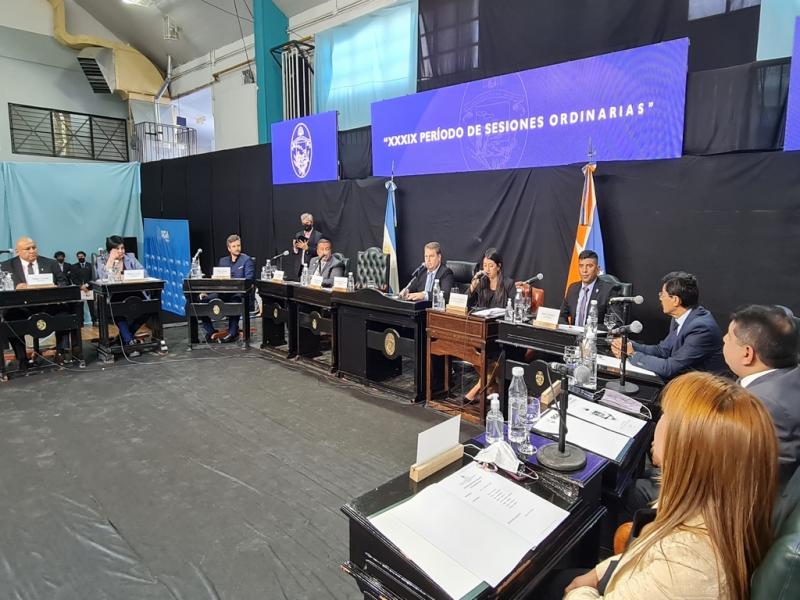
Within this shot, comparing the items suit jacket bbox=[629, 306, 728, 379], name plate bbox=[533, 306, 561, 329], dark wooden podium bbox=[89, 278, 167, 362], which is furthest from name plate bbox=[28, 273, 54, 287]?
suit jacket bbox=[629, 306, 728, 379]

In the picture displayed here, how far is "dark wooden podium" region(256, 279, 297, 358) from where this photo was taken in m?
4.92

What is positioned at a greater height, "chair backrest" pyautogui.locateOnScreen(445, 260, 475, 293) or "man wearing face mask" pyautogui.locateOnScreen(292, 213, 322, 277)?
"man wearing face mask" pyautogui.locateOnScreen(292, 213, 322, 277)

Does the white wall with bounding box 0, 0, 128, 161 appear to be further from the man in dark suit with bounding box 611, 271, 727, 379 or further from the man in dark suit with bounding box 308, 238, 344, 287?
the man in dark suit with bounding box 611, 271, 727, 379

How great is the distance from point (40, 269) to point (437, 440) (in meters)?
4.95

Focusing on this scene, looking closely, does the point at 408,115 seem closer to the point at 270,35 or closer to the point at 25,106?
the point at 270,35

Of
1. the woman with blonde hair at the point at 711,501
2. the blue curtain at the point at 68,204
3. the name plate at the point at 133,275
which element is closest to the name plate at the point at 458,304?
the woman with blonde hair at the point at 711,501

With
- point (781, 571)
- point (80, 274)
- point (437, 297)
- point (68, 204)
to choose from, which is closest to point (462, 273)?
point (437, 297)

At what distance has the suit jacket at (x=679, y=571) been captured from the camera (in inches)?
31.7

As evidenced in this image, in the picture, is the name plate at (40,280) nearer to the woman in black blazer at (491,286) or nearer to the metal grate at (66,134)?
the woman in black blazer at (491,286)

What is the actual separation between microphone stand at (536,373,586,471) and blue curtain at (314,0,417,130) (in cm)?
490

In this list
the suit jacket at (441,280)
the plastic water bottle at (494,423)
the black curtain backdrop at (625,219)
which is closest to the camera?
the plastic water bottle at (494,423)

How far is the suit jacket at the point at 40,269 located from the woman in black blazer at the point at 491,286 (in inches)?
155

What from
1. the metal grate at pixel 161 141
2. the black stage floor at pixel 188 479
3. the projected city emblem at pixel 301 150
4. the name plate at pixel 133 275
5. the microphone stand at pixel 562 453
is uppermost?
the metal grate at pixel 161 141

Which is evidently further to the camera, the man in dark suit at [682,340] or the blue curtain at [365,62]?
the blue curtain at [365,62]
